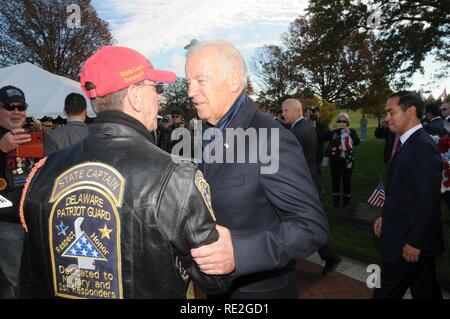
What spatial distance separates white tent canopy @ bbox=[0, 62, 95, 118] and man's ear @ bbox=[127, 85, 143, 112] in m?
9.50

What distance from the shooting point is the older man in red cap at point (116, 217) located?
54.2 inches

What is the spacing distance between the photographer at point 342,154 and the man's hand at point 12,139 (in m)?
6.88

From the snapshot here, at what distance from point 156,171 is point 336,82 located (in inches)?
1721

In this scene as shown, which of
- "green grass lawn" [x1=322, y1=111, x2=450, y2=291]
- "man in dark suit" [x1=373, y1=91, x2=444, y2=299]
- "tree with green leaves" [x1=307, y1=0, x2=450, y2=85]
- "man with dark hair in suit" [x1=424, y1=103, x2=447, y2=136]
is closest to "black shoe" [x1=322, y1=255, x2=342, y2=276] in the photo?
"green grass lawn" [x1=322, y1=111, x2=450, y2=291]

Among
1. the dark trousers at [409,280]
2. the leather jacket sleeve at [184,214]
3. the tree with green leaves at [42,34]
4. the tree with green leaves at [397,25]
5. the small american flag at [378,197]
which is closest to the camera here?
the leather jacket sleeve at [184,214]

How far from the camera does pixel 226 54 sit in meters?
2.05

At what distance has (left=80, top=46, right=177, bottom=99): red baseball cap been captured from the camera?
1.61m

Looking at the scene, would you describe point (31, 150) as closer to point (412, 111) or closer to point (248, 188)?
point (248, 188)

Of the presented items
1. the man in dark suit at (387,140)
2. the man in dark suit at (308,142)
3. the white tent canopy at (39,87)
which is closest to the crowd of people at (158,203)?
the man in dark suit at (308,142)

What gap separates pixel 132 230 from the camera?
4.56ft

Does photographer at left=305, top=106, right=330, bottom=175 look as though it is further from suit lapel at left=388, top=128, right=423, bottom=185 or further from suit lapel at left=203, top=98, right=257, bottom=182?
suit lapel at left=203, top=98, right=257, bottom=182

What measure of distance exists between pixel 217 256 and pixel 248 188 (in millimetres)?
523

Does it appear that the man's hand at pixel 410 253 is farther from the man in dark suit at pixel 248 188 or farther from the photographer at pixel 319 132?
the photographer at pixel 319 132

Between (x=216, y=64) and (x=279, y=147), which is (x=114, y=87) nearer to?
(x=216, y=64)
